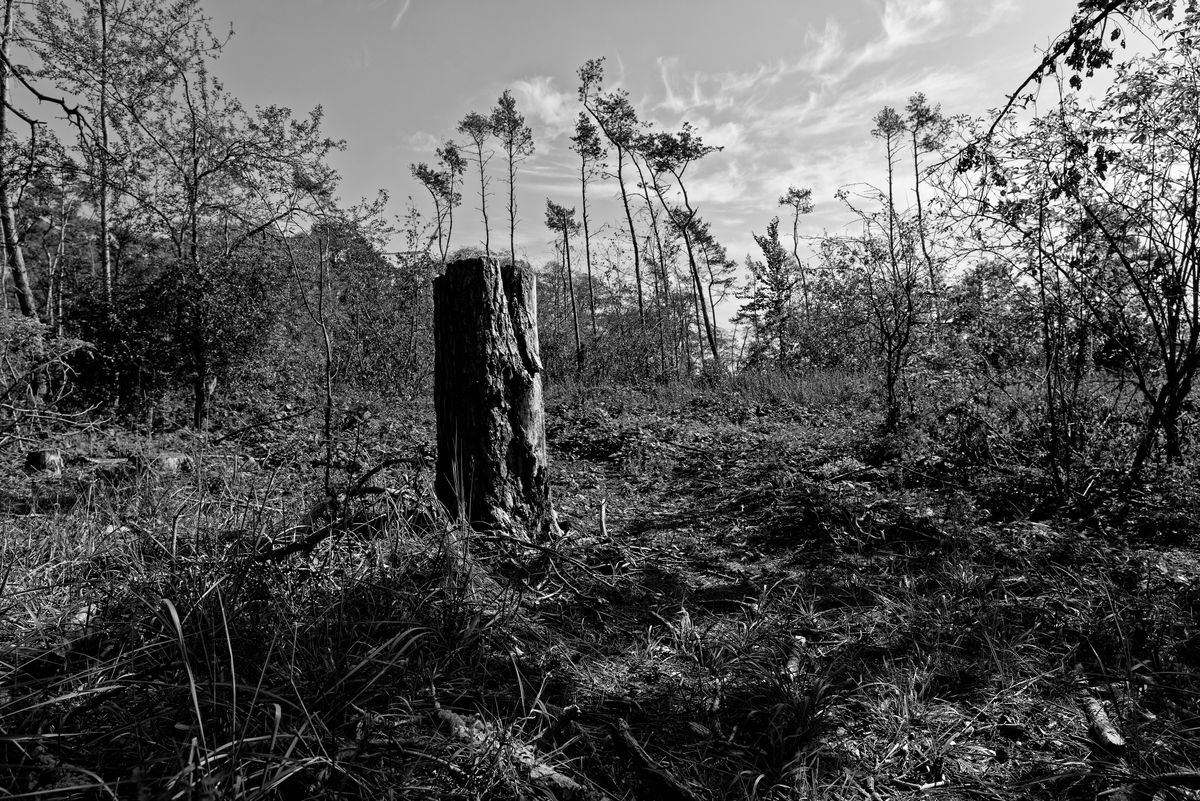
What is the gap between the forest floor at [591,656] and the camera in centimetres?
140

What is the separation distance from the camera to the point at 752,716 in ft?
5.97

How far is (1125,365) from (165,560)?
5.52 metres

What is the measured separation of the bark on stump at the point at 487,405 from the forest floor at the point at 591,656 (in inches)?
11.3

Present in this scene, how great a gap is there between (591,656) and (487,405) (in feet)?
4.90

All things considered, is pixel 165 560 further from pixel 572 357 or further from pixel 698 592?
pixel 572 357

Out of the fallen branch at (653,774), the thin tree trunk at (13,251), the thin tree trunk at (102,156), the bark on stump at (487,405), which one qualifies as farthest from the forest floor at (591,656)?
the thin tree trunk at (102,156)

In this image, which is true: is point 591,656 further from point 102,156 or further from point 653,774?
point 102,156

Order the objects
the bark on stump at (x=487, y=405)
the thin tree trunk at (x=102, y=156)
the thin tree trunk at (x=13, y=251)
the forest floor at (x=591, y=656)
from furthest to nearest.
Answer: the thin tree trunk at (x=102, y=156) < the thin tree trunk at (x=13, y=251) < the bark on stump at (x=487, y=405) < the forest floor at (x=591, y=656)

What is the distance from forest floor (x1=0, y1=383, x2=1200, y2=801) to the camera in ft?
4.59

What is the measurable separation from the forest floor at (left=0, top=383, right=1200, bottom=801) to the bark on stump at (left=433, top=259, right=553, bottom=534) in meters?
0.29

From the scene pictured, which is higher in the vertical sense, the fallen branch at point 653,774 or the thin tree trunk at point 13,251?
the thin tree trunk at point 13,251

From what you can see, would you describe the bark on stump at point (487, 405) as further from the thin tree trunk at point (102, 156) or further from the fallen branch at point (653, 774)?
the thin tree trunk at point (102, 156)

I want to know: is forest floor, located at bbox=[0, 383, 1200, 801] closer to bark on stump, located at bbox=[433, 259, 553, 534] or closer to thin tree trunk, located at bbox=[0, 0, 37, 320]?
bark on stump, located at bbox=[433, 259, 553, 534]

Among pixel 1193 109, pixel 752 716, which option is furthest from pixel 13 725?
pixel 1193 109
